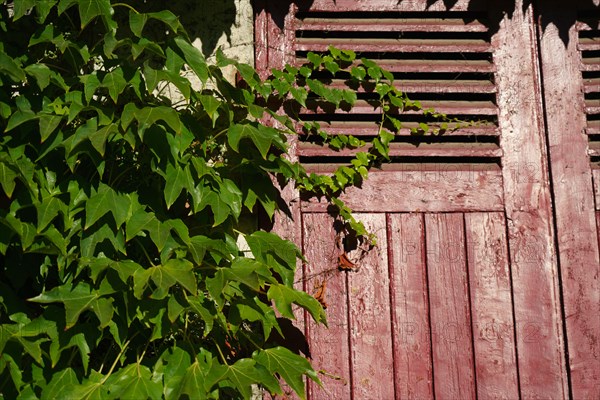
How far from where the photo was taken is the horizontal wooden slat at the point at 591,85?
3807 mm

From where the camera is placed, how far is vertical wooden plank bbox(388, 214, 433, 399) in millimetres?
3545

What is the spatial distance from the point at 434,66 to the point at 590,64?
0.67 metres

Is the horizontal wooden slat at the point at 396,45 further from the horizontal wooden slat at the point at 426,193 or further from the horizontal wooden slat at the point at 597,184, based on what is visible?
the horizontal wooden slat at the point at 597,184

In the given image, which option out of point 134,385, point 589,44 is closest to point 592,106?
point 589,44

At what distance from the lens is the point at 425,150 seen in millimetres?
3758

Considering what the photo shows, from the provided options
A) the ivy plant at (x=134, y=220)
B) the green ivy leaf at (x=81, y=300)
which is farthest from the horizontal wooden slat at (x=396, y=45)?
the green ivy leaf at (x=81, y=300)

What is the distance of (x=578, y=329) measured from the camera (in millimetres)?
3584

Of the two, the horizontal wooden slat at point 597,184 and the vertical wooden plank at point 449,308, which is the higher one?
the horizontal wooden slat at point 597,184

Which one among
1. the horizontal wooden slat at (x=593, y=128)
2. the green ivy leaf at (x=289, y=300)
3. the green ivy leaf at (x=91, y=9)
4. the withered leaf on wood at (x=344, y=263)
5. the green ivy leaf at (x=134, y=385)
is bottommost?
the green ivy leaf at (x=134, y=385)

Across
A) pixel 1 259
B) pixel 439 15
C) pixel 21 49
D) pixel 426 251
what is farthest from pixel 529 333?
pixel 21 49

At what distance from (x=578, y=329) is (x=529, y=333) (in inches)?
7.7

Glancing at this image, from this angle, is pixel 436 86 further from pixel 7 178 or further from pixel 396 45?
pixel 7 178

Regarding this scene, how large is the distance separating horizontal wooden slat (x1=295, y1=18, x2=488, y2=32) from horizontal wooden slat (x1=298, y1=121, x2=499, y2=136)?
0.41 metres

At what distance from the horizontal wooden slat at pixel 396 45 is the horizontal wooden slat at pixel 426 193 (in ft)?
1.75
